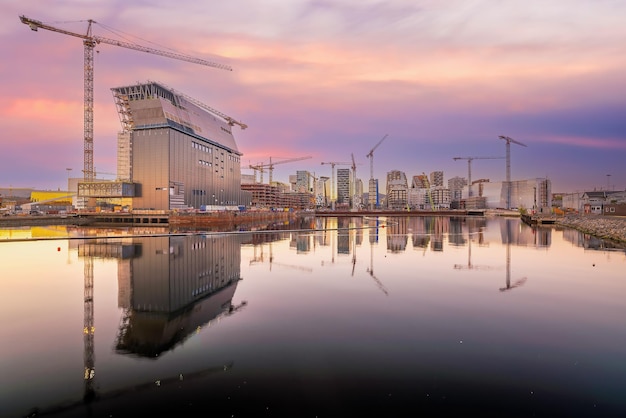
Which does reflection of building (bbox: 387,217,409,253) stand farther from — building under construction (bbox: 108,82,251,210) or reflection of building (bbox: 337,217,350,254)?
building under construction (bbox: 108,82,251,210)

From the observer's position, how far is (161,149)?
10138 centimetres

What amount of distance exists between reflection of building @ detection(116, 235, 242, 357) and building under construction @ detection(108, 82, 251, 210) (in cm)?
7355

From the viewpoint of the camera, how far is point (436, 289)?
810 inches

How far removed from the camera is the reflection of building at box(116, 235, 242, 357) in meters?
12.9

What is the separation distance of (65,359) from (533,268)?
100ft

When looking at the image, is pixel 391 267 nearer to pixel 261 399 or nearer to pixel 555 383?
pixel 555 383

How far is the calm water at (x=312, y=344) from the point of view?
8.53m

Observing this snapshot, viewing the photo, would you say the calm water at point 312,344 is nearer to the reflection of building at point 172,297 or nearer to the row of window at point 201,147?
the reflection of building at point 172,297

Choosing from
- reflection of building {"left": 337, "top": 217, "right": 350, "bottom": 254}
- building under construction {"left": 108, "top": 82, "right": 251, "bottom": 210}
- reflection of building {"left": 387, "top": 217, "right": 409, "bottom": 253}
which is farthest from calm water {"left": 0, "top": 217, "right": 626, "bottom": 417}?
building under construction {"left": 108, "top": 82, "right": 251, "bottom": 210}

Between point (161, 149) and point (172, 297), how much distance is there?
92.2 metres

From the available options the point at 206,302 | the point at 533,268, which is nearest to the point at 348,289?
the point at 206,302

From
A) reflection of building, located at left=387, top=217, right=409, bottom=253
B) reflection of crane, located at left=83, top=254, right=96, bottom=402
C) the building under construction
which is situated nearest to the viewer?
reflection of crane, located at left=83, top=254, right=96, bottom=402

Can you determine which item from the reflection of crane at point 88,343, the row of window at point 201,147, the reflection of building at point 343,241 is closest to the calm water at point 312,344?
the reflection of crane at point 88,343

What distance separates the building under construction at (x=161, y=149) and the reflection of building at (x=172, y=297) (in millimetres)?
73549
